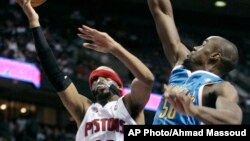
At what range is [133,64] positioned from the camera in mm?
3902

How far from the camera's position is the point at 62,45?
17984 mm

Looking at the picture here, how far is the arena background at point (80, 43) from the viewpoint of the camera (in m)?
16.2

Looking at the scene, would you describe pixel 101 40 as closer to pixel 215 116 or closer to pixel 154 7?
pixel 215 116

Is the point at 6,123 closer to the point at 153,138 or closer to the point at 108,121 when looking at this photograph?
the point at 108,121

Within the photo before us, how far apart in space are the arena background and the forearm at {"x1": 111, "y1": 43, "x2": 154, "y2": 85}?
10.9m

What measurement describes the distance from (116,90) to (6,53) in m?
11.1

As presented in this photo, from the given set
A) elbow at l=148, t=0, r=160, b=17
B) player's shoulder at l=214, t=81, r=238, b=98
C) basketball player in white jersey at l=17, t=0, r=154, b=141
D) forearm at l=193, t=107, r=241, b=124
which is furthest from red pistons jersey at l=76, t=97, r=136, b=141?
forearm at l=193, t=107, r=241, b=124

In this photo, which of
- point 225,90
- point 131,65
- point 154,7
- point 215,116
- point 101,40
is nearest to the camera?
point 215,116

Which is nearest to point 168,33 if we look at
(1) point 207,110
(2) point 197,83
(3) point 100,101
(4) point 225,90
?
(3) point 100,101

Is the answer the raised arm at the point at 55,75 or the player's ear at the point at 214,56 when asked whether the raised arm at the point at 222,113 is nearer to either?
the player's ear at the point at 214,56

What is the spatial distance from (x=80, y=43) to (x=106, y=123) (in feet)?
47.3

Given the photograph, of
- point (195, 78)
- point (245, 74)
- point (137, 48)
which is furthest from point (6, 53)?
point (195, 78)

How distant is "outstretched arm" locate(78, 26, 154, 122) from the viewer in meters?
3.78

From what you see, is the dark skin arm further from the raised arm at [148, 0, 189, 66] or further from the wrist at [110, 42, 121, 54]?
the raised arm at [148, 0, 189, 66]
